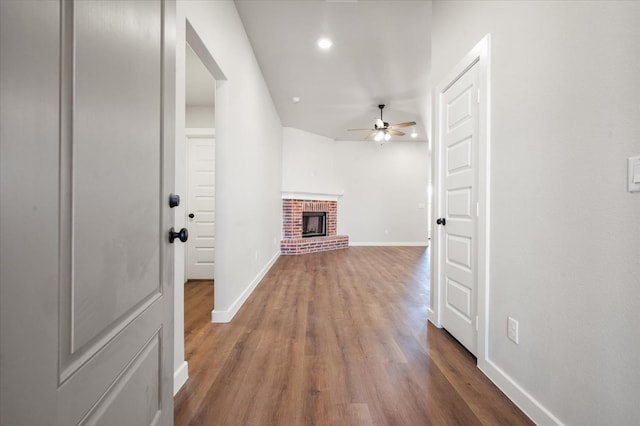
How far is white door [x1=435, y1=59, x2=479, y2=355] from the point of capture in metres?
1.95

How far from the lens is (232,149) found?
2650mm

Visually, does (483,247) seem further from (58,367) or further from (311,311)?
(58,367)

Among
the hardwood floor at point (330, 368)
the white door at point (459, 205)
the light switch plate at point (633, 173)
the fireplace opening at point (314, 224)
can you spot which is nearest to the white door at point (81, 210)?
the hardwood floor at point (330, 368)

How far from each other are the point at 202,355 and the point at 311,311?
110 cm

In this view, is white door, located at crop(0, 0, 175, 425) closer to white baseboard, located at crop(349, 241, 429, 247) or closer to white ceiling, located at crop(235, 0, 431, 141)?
white ceiling, located at crop(235, 0, 431, 141)

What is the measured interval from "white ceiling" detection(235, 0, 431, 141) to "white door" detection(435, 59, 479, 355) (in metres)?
1.19

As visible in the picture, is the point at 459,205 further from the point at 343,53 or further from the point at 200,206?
the point at 200,206

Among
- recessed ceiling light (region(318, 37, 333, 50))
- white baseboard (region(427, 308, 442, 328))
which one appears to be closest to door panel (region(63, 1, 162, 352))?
white baseboard (region(427, 308, 442, 328))

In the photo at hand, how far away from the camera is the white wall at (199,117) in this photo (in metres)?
4.23

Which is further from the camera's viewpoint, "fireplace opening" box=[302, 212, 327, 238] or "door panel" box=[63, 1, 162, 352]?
"fireplace opening" box=[302, 212, 327, 238]

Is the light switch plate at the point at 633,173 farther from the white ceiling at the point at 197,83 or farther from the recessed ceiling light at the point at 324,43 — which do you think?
the white ceiling at the point at 197,83

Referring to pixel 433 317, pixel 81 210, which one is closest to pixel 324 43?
pixel 433 317

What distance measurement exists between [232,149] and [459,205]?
78.0 inches

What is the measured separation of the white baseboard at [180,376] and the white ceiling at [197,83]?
2.63 meters
